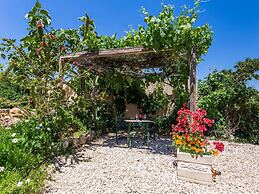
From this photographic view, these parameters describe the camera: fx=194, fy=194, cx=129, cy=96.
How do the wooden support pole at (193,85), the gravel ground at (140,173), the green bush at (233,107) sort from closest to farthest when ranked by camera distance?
the gravel ground at (140,173), the wooden support pole at (193,85), the green bush at (233,107)

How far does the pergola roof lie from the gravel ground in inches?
91.4

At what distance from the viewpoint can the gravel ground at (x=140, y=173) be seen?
2.73 metres

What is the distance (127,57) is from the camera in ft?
17.8

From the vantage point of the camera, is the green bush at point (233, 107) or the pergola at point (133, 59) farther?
the green bush at point (233, 107)

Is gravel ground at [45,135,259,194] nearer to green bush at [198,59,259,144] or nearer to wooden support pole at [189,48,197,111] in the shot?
wooden support pole at [189,48,197,111]

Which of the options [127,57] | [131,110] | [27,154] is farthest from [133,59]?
[27,154]

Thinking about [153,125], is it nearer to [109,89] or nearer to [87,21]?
[109,89]

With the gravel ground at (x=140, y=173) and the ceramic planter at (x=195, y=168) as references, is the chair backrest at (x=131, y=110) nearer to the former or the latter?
the gravel ground at (x=140, y=173)

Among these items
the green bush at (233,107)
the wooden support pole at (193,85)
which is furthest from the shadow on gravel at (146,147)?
the green bush at (233,107)

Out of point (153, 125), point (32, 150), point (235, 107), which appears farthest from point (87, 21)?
point (235, 107)

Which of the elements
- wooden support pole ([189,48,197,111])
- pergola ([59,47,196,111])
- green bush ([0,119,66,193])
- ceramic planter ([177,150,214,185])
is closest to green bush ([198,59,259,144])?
pergola ([59,47,196,111])

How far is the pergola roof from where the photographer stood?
464 centimetres

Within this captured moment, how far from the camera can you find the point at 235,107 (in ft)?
20.6

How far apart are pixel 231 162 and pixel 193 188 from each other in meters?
1.62
